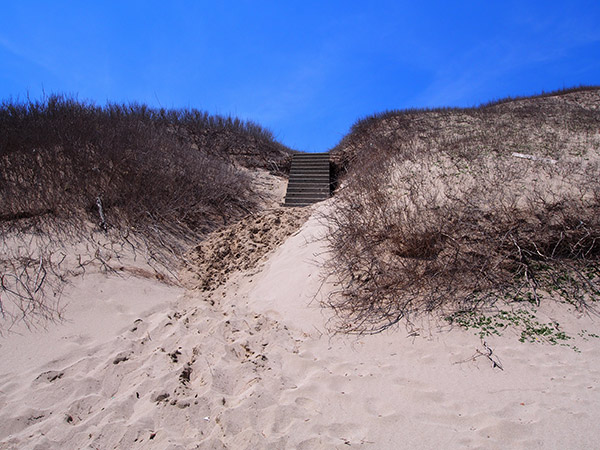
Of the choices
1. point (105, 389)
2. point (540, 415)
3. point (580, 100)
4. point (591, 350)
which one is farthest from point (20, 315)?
point (580, 100)

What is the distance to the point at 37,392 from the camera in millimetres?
3303

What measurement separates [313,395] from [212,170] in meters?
8.25

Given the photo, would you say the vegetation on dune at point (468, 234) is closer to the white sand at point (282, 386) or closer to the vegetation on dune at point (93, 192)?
the white sand at point (282, 386)

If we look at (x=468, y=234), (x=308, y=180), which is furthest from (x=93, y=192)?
(x=468, y=234)

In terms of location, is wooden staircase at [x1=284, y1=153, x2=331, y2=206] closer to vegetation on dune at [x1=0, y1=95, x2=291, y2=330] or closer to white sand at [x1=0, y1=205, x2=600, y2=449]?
vegetation on dune at [x1=0, y1=95, x2=291, y2=330]

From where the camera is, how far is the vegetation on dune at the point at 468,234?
4324 millimetres

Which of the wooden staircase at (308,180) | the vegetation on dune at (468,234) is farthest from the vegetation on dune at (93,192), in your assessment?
the vegetation on dune at (468,234)

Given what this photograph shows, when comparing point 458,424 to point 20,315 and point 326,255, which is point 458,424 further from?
point 20,315

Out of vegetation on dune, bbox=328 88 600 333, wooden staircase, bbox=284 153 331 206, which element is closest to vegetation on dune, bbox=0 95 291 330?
wooden staircase, bbox=284 153 331 206

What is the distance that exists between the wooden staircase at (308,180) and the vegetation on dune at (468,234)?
225 cm

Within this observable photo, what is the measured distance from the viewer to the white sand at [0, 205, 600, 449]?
2.59 metres

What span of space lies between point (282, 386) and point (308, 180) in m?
8.56

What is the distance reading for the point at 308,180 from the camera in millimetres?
11258

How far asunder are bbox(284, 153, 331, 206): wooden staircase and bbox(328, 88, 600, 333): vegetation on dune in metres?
2.25
